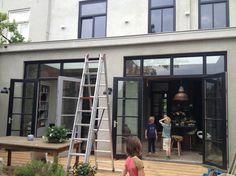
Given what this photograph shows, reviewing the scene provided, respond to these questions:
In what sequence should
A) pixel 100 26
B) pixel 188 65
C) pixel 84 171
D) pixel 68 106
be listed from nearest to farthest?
pixel 84 171
pixel 188 65
pixel 68 106
pixel 100 26

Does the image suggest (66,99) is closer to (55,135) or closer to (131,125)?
(131,125)

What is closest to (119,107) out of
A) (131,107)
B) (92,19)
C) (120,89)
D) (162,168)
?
(131,107)

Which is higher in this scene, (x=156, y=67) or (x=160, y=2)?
(x=160, y=2)

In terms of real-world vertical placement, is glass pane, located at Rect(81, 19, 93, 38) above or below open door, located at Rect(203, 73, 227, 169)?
above

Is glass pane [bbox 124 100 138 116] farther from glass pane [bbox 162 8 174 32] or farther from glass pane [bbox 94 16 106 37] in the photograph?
glass pane [bbox 94 16 106 37]

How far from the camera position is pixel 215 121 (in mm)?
5969

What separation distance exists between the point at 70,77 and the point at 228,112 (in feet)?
14.4

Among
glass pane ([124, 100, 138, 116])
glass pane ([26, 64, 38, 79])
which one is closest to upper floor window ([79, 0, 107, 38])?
glass pane ([26, 64, 38, 79])

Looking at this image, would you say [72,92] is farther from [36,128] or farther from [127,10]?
[127,10]

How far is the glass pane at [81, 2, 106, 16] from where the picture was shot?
29.9 feet

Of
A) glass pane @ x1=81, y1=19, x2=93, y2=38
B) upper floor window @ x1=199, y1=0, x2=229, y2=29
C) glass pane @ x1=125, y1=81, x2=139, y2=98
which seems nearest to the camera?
glass pane @ x1=125, y1=81, x2=139, y2=98

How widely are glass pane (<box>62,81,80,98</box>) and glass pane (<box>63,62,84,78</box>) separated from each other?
1.45ft

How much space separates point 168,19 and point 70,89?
388cm

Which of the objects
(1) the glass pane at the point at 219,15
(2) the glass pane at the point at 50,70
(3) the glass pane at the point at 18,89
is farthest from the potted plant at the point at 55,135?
(1) the glass pane at the point at 219,15
